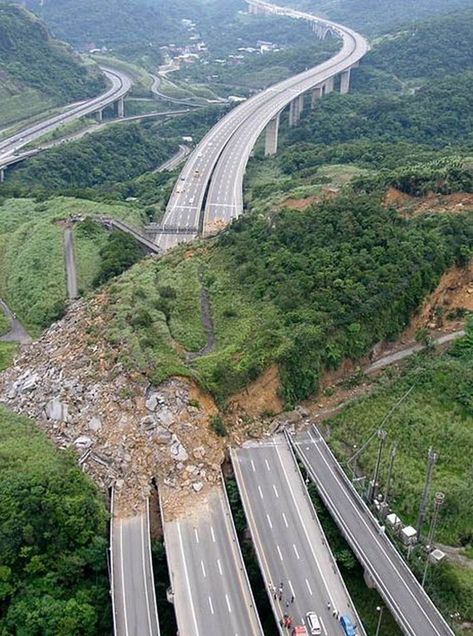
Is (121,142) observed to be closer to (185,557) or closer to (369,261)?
Answer: (369,261)

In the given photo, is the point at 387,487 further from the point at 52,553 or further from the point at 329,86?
the point at 329,86

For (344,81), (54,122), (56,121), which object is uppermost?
(344,81)

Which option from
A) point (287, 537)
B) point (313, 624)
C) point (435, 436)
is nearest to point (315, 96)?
point (435, 436)

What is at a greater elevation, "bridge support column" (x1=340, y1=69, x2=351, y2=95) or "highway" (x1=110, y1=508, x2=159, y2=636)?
"highway" (x1=110, y1=508, x2=159, y2=636)

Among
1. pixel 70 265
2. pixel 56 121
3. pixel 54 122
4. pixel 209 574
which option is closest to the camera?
pixel 209 574

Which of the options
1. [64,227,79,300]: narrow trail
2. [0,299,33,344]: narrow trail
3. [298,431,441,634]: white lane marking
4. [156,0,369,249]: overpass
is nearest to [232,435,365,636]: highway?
[298,431,441,634]: white lane marking

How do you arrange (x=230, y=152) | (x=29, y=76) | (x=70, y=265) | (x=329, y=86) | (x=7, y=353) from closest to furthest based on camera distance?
(x=7, y=353) < (x=70, y=265) < (x=230, y=152) < (x=29, y=76) < (x=329, y=86)

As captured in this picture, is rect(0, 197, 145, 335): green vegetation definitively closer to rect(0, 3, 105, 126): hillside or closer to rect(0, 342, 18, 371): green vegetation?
rect(0, 342, 18, 371): green vegetation

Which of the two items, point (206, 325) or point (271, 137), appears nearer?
point (206, 325)
